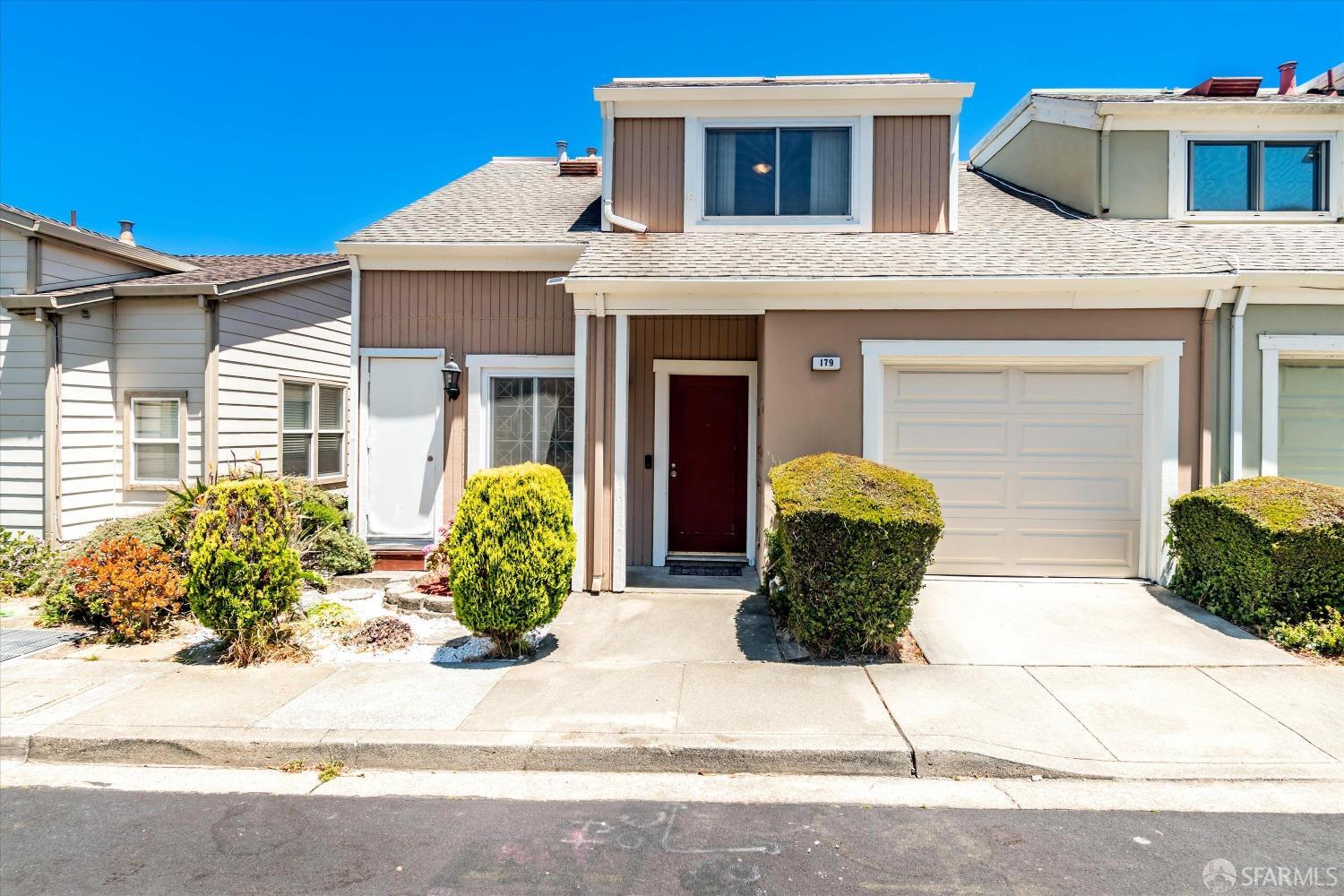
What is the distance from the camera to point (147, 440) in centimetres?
869

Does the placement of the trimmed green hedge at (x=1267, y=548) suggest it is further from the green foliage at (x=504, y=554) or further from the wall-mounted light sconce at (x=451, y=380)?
the wall-mounted light sconce at (x=451, y=380)

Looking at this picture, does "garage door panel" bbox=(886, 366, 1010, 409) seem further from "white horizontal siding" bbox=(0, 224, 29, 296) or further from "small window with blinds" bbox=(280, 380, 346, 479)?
"white horizontal siding" bbox=(0, 224, 29, 296)

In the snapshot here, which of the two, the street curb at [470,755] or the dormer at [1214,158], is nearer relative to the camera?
the street curb at [470,755]

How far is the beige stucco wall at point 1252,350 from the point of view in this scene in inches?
273

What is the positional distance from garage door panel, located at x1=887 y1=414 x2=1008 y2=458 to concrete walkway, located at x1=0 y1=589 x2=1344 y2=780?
2494 mm

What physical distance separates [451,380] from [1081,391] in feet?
22.8

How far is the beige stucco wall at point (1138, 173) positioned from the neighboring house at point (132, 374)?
10863 millimetres

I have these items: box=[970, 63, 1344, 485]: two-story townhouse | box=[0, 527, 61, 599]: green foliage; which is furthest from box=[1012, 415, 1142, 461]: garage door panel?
box=[0, 527, 61, 599]: green foliage

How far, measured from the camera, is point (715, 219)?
824 cm

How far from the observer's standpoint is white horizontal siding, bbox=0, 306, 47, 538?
25.6ft

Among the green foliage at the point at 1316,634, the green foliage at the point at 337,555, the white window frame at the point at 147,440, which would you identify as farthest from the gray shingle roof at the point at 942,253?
the white window frame at the point at 147,440

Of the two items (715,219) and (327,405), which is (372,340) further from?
(715,219)

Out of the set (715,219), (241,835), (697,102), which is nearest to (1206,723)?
(241,835)

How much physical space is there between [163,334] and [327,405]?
7.82 feet
